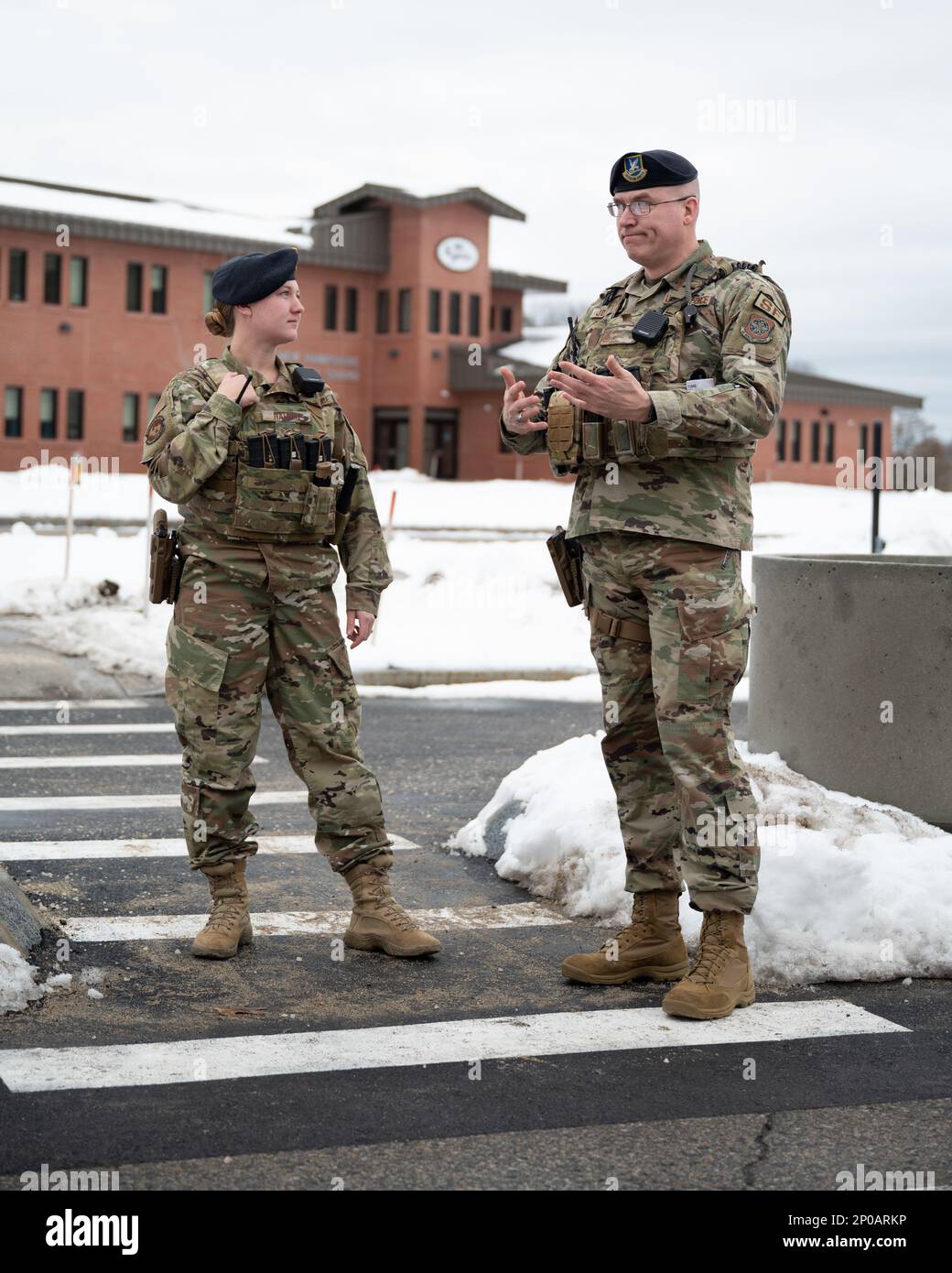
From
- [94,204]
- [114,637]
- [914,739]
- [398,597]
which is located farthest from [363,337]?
[914,739]

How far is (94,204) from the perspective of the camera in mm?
46969

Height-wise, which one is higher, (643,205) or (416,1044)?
(643,205)

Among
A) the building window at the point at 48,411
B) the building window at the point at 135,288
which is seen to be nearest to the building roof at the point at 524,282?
the building window at the point at 135,288

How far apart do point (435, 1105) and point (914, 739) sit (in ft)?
10.9

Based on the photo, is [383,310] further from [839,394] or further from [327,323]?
[839,394]

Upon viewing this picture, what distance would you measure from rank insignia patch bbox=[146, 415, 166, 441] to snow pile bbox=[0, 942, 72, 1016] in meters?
1.65

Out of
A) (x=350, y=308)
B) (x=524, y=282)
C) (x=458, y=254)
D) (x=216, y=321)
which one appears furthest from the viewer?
(x=524, y=282)

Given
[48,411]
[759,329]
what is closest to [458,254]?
[48,411]

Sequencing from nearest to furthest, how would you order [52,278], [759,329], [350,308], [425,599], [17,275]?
[759,329] → [425,599] → [17,275] → [52,278] → [350,308]

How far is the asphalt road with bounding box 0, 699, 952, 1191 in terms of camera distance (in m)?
3.57

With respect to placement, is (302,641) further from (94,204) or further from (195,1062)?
(94,204)

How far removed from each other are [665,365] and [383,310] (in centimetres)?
4868

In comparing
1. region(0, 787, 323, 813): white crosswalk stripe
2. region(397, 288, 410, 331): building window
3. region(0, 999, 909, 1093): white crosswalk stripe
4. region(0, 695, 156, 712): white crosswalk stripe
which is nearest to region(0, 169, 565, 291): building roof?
region(397, 288, 410, 331): building window

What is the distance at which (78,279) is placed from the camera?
46.6m
